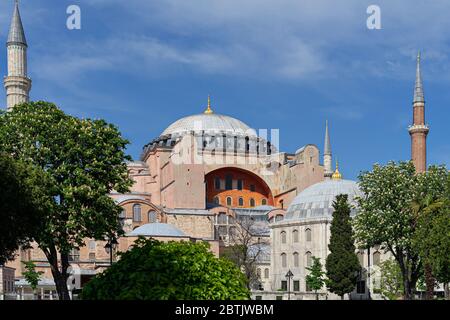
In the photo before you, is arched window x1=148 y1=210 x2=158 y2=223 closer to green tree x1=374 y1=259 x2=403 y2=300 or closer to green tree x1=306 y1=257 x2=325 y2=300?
green tree x1=306 y1=257 x2=325 y2=300

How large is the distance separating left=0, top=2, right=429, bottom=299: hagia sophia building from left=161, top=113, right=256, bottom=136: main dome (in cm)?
16

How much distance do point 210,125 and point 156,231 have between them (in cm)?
3254

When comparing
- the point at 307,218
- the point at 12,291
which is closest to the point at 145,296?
the point at 12,291

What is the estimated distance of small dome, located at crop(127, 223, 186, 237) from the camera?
6650 cm

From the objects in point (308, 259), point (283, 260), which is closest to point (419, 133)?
point (308, 259)

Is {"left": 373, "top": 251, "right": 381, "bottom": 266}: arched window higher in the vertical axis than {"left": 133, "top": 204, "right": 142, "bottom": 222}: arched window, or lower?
lower

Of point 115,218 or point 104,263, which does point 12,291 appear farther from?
point 115,218

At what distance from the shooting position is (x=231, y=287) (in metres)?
14.5

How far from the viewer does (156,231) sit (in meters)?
66.9

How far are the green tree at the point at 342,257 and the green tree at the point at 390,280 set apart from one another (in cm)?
600

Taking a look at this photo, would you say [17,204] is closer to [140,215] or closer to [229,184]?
[140,215]

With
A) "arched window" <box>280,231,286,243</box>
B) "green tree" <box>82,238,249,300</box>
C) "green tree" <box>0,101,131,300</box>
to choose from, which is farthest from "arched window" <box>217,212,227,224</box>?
"green tree" <box>82,238,249,300</box>

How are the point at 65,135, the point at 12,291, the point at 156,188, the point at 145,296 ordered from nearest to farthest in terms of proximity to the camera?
the point at 145,296
the point at 65,135
the point at 12,291
the point at 156,188
